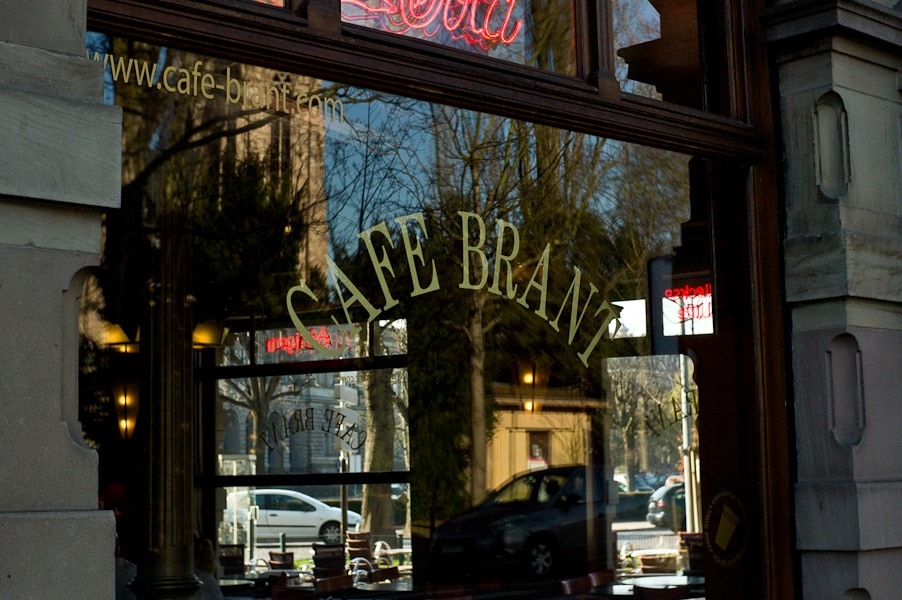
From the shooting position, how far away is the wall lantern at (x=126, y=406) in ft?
28.6

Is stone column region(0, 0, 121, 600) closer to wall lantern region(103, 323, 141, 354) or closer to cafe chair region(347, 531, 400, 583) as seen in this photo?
wall lantern region(103, 323, 141, 354)

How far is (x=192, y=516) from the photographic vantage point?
964 cm

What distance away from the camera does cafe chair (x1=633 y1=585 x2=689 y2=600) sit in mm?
6275

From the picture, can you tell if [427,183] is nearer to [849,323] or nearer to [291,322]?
[291,322]

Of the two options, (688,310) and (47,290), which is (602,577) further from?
(47,290)

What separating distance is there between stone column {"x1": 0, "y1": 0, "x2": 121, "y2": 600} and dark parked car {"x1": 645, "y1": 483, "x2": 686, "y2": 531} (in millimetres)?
4191

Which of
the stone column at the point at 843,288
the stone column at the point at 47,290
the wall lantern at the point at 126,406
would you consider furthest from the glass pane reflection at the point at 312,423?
the stone column at the point at 47,290

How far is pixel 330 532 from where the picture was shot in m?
9.95

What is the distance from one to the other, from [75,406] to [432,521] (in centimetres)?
749

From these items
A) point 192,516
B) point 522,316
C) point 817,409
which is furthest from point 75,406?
point 192,516

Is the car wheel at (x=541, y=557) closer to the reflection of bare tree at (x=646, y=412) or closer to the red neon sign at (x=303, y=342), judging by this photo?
the reflection of bare tree at (x=646, y=412)

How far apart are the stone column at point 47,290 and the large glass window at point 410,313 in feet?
6.78

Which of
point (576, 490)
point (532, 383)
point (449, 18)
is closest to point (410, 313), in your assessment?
point (532, 383)

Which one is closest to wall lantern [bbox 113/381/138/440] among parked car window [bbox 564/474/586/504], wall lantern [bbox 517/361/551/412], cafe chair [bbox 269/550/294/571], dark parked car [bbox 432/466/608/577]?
cafe chair [bbox 269/550/294/571]
